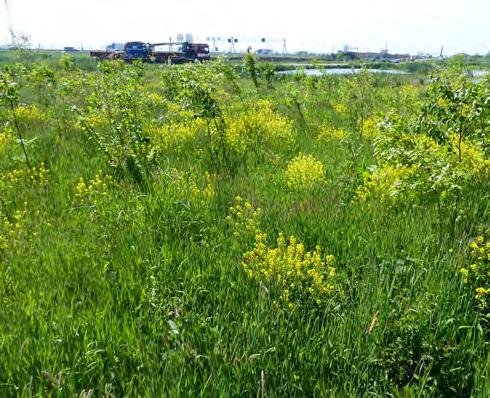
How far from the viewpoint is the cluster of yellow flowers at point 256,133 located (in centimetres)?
676

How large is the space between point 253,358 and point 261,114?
275 inches

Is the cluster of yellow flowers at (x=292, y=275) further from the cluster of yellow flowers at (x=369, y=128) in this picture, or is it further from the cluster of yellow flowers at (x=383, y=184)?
the cluster of yellow flowers at (x=369, y=128)

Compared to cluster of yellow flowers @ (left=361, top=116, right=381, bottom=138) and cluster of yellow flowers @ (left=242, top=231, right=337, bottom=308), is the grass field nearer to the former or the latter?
cluster of yellow flowers @ (left=242, top=231, right=337, bottom=308)

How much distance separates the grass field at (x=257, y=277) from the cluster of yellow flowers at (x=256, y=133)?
1.13 meters

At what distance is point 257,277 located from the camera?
106 inches

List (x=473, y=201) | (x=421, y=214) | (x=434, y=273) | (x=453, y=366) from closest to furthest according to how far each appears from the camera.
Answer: (x=453, y=366)
(x=434, y=273)
(x=421, y=214)
(x=473, y=201)

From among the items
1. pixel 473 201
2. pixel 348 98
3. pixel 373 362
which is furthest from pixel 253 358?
pixel 348 98

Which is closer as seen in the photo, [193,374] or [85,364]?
[193,374]

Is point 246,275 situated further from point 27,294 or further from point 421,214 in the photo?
point 421,214

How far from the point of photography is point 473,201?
411 cm

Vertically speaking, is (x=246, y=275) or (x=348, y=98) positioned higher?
(x=348, y=98)

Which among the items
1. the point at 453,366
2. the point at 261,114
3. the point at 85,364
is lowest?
the point at 453,366

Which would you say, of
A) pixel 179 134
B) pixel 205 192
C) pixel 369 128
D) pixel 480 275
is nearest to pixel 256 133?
pixel 179 134

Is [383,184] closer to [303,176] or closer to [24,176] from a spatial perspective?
[303,176]
